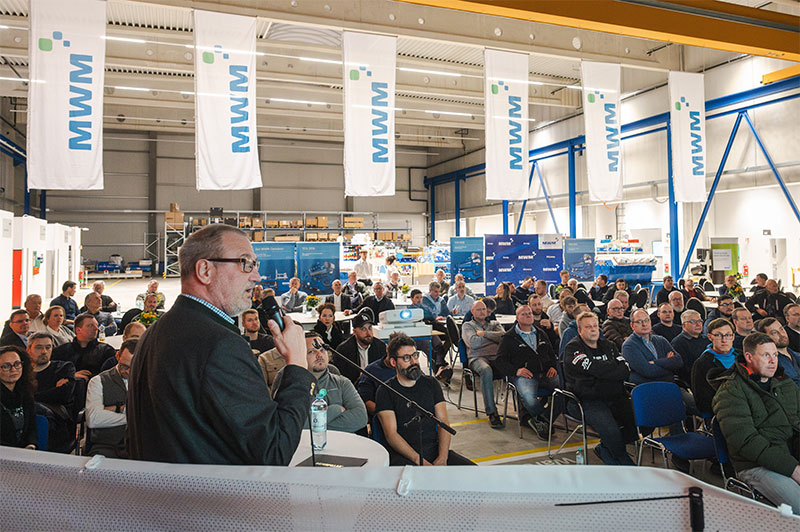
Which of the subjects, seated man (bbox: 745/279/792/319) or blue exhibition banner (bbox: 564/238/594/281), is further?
blue exhibition banner (bbox: 564/238/594/281)

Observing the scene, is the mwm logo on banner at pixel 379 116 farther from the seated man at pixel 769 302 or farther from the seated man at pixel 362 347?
the seated man at pixel 769 302

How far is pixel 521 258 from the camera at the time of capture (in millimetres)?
13273

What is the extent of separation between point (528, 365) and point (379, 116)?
4.32 m

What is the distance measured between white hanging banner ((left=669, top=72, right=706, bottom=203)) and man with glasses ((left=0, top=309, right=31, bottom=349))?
10281 mm

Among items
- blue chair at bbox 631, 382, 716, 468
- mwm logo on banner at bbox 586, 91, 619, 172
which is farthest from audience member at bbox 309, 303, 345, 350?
mwm logo on banner at bbox 586, 91, 619, 172

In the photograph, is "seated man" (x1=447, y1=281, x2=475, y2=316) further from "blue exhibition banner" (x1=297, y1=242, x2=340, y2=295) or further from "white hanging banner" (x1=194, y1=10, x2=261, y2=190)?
"blue exhibition banner" (x1=297, y1=242, x2=340, y2=295)

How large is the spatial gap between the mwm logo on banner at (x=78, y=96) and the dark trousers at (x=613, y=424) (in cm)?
605

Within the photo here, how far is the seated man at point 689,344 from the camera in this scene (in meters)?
4.75

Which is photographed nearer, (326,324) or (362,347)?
(362,347)

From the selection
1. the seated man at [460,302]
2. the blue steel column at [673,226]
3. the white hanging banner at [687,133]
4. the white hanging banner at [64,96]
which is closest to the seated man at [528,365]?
the seated man at [460,302]

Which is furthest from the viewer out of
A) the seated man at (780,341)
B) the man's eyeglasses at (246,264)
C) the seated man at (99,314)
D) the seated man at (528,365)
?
the seated man at (99,314)

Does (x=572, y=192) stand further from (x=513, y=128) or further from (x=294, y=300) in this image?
(x=294, y=300)

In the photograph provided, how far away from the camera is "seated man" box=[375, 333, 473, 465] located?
3.03 metres

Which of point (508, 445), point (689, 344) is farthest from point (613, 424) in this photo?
point (689, 344)
